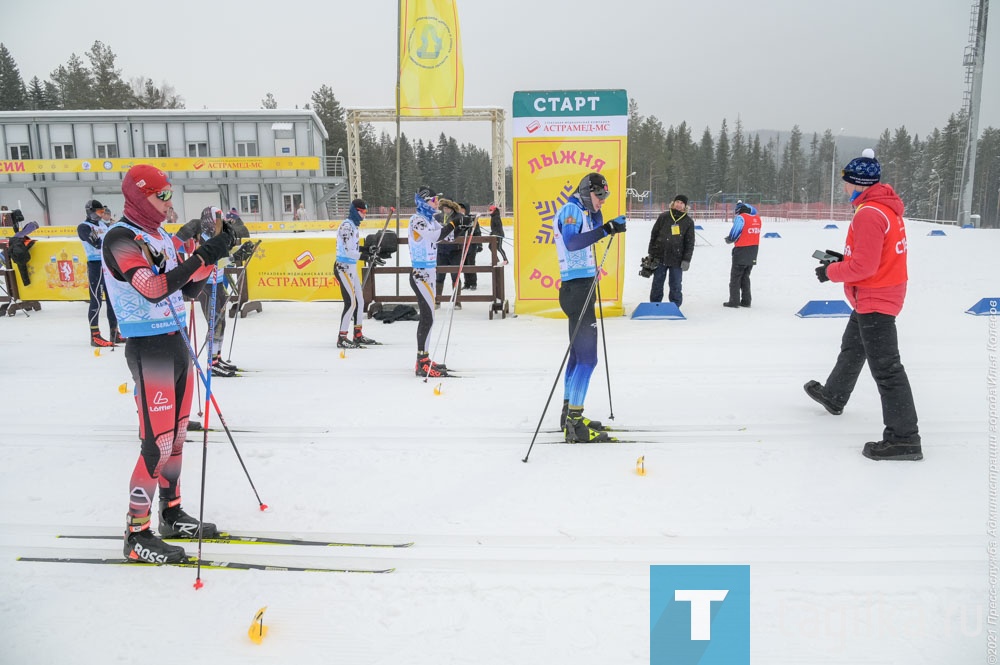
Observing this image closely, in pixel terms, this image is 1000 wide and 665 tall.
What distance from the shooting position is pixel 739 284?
11.1 m

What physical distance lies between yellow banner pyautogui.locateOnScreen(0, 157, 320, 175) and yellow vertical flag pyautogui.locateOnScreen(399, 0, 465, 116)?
25.5 meters

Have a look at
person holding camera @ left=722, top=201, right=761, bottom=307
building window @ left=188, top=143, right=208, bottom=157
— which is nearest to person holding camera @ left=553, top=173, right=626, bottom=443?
person holding camera @ left=722, top=201, right=761, bottom=307

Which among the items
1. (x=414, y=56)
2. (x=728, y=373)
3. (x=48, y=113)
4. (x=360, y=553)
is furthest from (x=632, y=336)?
(x=48, y=113)

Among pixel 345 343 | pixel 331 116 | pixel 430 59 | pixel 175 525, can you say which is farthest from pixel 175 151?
pixel 175 525

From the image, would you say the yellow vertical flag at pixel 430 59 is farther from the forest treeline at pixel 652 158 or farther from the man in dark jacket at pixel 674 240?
the forest treeline at pixel 652 158

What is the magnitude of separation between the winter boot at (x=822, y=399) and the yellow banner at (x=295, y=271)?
29.6 ft

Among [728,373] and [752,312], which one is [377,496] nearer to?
[728,373]

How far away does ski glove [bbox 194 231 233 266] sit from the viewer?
2971 mm

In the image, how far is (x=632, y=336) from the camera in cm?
894

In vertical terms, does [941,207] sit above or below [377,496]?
above

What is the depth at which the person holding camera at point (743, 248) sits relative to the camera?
1064cm

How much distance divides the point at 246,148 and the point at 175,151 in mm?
4408

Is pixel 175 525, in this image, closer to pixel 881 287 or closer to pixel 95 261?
pixel 881 287

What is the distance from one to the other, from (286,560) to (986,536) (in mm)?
3906
